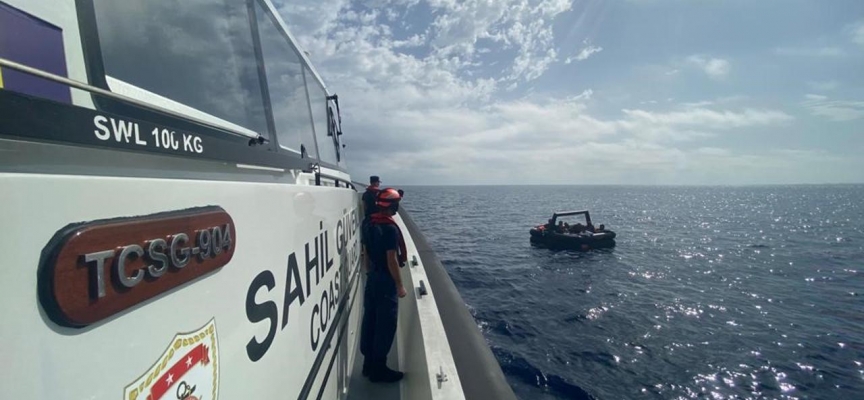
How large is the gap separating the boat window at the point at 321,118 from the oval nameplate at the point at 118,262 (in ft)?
9.67

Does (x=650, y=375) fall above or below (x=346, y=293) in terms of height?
below

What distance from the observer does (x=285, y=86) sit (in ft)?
9.02

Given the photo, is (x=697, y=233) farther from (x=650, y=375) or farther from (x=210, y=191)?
(x=210, y=191)

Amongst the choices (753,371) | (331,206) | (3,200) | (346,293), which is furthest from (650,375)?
(3,200)

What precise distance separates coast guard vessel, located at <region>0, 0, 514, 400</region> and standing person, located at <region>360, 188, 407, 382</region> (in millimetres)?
1002

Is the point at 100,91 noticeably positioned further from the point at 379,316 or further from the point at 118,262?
the point at 379,316

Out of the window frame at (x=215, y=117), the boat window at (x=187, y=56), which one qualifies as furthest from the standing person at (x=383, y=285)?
the boat window at (x=187, y=56)

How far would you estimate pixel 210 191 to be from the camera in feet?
3.33

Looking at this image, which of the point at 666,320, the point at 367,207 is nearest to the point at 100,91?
the point at 367,207

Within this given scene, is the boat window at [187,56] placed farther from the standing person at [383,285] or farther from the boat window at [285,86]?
the standing person at [383,285]

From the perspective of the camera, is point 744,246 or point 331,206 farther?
point 744,246

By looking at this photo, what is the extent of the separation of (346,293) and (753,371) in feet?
33.2

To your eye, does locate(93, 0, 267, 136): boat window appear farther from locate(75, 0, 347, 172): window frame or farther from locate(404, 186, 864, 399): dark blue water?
locate(404, 186, 864, 399): dark blue water

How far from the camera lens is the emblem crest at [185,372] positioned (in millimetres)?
753
